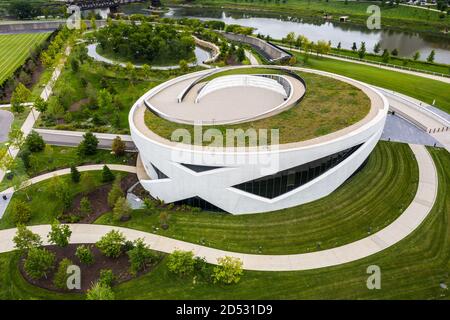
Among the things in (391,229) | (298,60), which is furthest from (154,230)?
(298,60)

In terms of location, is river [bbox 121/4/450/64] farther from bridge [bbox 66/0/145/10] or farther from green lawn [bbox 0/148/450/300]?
green lawn [bbox 0/148/450/300]

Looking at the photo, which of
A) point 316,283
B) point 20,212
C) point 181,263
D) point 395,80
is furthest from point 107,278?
point 395,80

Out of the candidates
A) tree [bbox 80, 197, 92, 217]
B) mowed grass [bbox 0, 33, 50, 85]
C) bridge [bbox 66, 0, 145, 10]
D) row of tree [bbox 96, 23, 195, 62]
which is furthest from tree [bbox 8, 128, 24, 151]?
bridge [bbox 66, 0, 145, 10]

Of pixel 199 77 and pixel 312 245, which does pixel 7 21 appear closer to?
pixel 199 77

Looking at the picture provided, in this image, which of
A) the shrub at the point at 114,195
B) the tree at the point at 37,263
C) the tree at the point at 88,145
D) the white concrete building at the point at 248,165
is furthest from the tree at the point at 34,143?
the tree at the point at 37,263

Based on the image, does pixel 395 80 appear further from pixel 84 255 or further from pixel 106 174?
pixel 84 255

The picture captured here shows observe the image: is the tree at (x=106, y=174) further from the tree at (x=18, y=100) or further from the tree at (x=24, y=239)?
the tree at (x=18, y=100)
